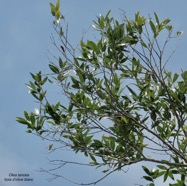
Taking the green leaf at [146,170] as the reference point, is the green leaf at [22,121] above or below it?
above

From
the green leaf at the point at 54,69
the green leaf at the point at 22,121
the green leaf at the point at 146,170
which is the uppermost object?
the green leaf at the point at 54,69

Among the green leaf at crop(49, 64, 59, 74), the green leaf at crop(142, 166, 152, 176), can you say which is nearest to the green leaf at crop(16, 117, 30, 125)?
the green leaf at crop(49, 64, 59, 74)

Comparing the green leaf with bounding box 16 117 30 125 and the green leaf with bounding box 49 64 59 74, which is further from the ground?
the green leaf with bounding box 49 64 59 74

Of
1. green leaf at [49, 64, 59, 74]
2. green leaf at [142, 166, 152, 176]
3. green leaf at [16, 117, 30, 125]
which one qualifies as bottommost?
green leaf at [142, 166, 152, 176]

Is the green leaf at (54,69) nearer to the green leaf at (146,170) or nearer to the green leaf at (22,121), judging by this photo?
the green leaf at (22,121)

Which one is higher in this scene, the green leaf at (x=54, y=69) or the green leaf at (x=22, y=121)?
the green leaf at (x=54, y=69)

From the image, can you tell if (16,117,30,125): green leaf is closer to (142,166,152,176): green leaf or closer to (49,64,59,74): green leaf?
(49,64,59,74): green leaf

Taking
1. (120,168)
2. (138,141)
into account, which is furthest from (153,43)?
(120,168)

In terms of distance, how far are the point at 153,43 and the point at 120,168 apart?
5.84 ft

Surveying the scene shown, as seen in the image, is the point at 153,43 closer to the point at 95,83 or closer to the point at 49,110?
the point at 95,83

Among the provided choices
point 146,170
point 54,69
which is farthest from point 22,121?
point 146,170

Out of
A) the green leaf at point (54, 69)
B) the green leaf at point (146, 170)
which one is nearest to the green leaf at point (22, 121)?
the green leaf at point (54, 69)

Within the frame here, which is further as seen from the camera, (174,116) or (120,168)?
(174,116)

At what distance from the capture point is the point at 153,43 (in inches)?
242
